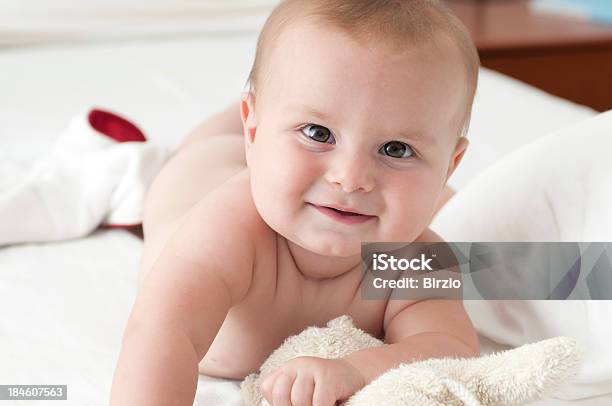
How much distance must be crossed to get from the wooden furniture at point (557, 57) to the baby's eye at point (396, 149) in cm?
174

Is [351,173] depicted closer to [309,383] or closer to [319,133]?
[319,133]

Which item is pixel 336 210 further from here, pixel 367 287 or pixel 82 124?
pixel 82 124

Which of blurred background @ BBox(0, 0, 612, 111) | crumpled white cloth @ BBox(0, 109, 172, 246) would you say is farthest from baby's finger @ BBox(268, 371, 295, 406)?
Answer: blurred background @ BBox(0, 0, 612, 111)

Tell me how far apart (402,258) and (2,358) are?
415 millimetres

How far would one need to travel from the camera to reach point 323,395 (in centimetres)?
75

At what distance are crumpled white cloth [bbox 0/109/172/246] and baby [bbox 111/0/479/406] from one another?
0.38m

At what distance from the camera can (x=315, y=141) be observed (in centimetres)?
82

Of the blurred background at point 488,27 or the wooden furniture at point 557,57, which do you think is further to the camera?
the wooden furniture at point 557,57

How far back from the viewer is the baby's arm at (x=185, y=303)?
756 millimetres

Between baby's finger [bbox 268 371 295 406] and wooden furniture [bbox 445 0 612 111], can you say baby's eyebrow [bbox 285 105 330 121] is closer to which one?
baby's finger [bbox 268 371 295 406]

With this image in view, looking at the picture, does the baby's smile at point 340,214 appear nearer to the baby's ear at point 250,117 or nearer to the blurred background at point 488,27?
the baby's ear at point 250,117

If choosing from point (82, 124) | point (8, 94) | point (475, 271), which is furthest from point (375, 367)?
point (8, 94)

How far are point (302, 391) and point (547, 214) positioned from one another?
0.41 m

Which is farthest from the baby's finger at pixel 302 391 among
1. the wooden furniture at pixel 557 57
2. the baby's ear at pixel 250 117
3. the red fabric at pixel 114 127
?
the wooden furniture at pixel 557 57
